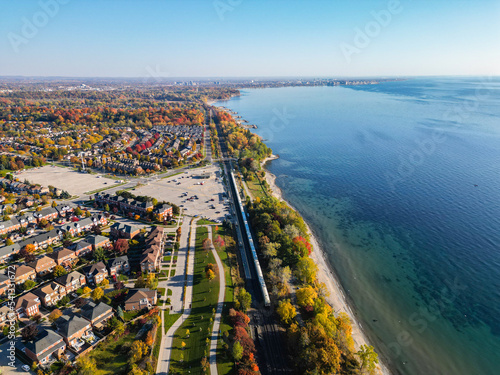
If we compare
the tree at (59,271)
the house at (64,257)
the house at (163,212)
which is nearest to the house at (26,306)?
the tree at (59,271)

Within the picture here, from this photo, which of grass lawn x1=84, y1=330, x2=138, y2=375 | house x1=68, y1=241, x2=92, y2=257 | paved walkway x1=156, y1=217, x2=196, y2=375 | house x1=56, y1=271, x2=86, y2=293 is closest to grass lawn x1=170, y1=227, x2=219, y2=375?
paved walkway x1=156, y1=217, x2=196, y2=375

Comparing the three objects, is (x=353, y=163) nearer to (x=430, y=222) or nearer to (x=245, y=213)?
(x=430, y=222)

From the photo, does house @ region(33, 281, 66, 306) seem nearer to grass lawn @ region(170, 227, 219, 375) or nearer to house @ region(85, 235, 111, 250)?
house @ region(85, 235, 111, 250)

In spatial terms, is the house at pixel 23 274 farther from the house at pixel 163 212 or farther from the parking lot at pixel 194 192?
the parking lot at pixel 194 192

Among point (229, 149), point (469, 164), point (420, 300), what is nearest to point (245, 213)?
point (420, 300)

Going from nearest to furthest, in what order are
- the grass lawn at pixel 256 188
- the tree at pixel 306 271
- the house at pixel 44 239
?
the tree at pixel 306 271
the house at pixel 44 239
the grass lawn at pixel 256 188
